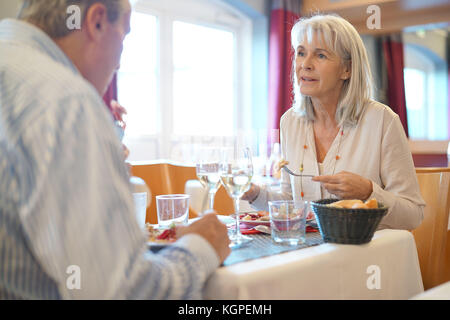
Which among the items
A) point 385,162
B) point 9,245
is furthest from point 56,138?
point 385,162

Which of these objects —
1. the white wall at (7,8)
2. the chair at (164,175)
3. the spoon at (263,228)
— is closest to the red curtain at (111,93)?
the white wall at (7,8)

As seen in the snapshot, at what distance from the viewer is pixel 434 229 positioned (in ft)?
6.30

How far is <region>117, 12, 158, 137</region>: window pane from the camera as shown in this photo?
4.57 m

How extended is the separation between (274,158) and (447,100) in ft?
23.3

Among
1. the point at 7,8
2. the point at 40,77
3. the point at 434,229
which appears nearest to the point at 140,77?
the point at 7,8

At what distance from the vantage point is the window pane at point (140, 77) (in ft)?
15.0

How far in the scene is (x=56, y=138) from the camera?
681 mm

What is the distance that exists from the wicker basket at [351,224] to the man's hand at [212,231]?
0.95 feet

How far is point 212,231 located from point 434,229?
4.51 ft

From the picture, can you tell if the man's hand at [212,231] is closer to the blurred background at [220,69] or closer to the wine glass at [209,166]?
the wine glass at [209,166]

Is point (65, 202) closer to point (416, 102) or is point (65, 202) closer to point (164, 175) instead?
point (164, 175)

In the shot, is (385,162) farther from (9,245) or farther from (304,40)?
(9,245)

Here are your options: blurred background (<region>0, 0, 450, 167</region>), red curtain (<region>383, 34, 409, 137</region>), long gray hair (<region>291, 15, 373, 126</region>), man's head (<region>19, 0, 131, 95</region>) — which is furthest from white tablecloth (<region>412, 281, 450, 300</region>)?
red curtain (<region>383, 34, 409, 137</region>)

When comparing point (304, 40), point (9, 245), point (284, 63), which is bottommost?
point (9, 245)
